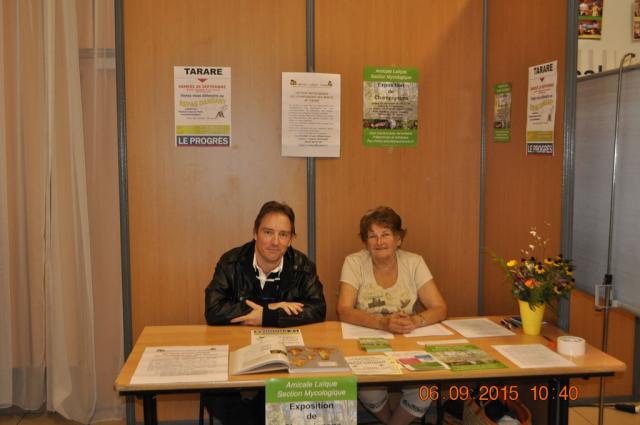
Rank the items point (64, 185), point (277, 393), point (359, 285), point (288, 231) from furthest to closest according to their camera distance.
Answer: point (64, 185) < point (359, 285) < point (288, 231) < point (277, 393)

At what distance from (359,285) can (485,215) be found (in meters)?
0.95

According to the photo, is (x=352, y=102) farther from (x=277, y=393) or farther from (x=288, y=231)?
(x=277, y=393)

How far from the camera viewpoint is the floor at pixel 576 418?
3387mm

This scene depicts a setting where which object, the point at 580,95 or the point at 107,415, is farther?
the point at 107,415

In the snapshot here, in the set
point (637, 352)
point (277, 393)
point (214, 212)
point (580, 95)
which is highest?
point (580, 95)

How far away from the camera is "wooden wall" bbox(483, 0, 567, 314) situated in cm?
274

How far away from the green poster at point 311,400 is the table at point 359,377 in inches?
2.2

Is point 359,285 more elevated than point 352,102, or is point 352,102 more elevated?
point 352,102

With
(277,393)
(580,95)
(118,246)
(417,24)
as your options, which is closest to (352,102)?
(417,24)

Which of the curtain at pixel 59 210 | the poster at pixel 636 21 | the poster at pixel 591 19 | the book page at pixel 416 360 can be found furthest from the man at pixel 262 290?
the poster at pixel 636 21

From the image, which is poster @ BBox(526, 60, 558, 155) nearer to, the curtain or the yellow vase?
the yellow vase

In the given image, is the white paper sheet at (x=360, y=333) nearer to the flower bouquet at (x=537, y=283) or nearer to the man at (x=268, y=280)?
the man at (x=268, y=280)

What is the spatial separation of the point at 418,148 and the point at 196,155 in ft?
4.06

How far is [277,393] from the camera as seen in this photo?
2082mm
